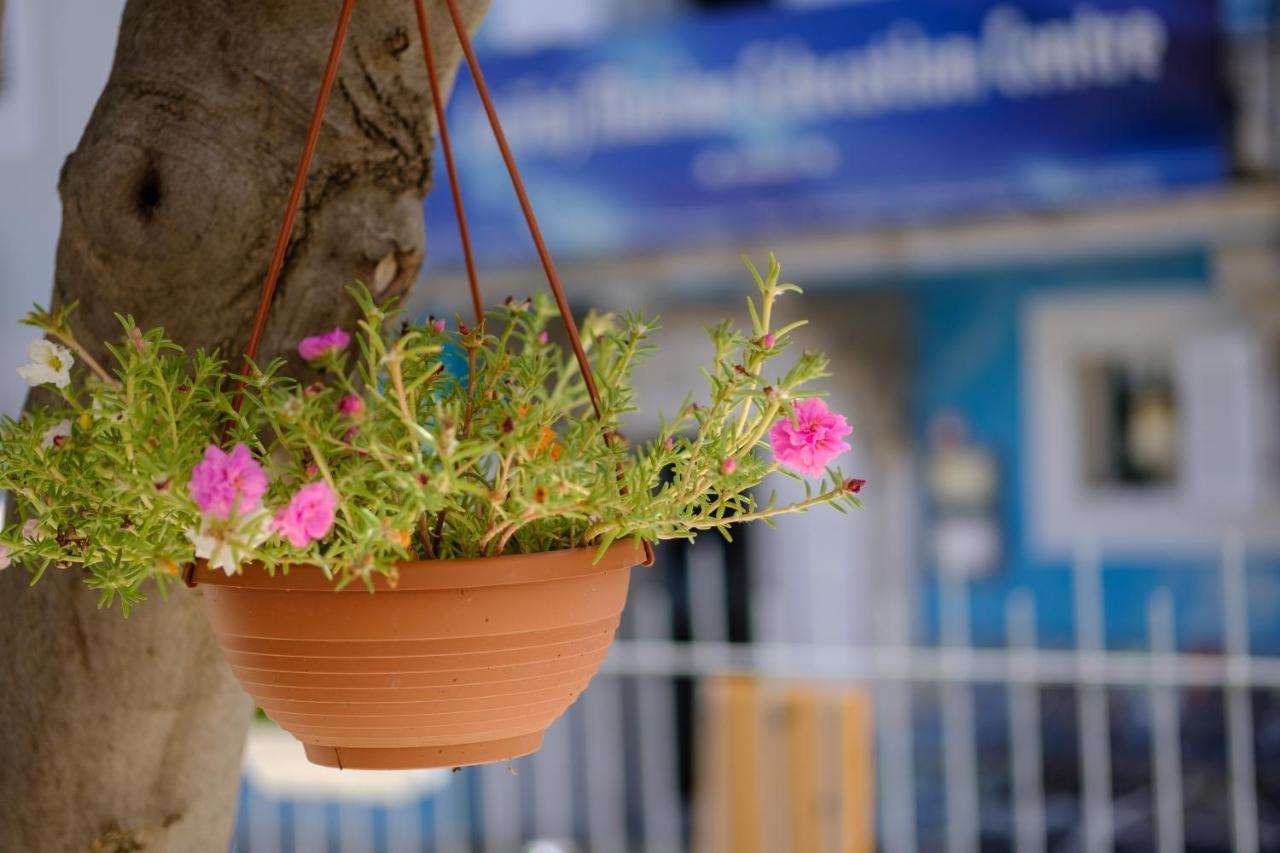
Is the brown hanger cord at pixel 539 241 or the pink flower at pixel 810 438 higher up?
the brown hanger cord at pixel 539 241

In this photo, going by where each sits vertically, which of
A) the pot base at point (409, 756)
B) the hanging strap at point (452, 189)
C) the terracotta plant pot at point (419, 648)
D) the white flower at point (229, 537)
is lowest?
the pot base at point (409, 756)

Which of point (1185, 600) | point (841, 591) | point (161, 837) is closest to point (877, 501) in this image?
point (841, 591)

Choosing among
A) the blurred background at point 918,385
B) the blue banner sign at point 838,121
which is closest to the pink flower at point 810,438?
the blurred background at point 918,385

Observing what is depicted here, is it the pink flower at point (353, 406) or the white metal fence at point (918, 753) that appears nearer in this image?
the pink flower at point (353, 406)

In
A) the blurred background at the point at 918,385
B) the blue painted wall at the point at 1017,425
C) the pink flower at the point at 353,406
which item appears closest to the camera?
the pink flower at the point at 353,406

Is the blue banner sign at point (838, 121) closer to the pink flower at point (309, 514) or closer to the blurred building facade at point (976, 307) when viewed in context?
the blurred building facade at point (976, 307)

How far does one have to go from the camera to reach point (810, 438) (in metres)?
0.88

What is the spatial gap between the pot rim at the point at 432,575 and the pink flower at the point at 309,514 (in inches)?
2.5

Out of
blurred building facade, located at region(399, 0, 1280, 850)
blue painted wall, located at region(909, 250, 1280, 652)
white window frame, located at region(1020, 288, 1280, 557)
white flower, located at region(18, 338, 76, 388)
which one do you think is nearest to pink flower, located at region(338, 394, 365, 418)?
white flower, located at region(18, 338, 76, 388)

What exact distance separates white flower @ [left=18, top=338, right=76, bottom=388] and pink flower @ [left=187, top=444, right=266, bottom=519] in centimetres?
17

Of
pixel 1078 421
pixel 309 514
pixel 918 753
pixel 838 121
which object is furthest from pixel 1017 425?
pixel 309 514

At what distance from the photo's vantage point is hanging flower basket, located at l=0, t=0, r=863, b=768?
79 centimetres

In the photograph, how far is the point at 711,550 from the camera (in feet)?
19.5

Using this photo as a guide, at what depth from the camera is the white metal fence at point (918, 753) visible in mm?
4281
